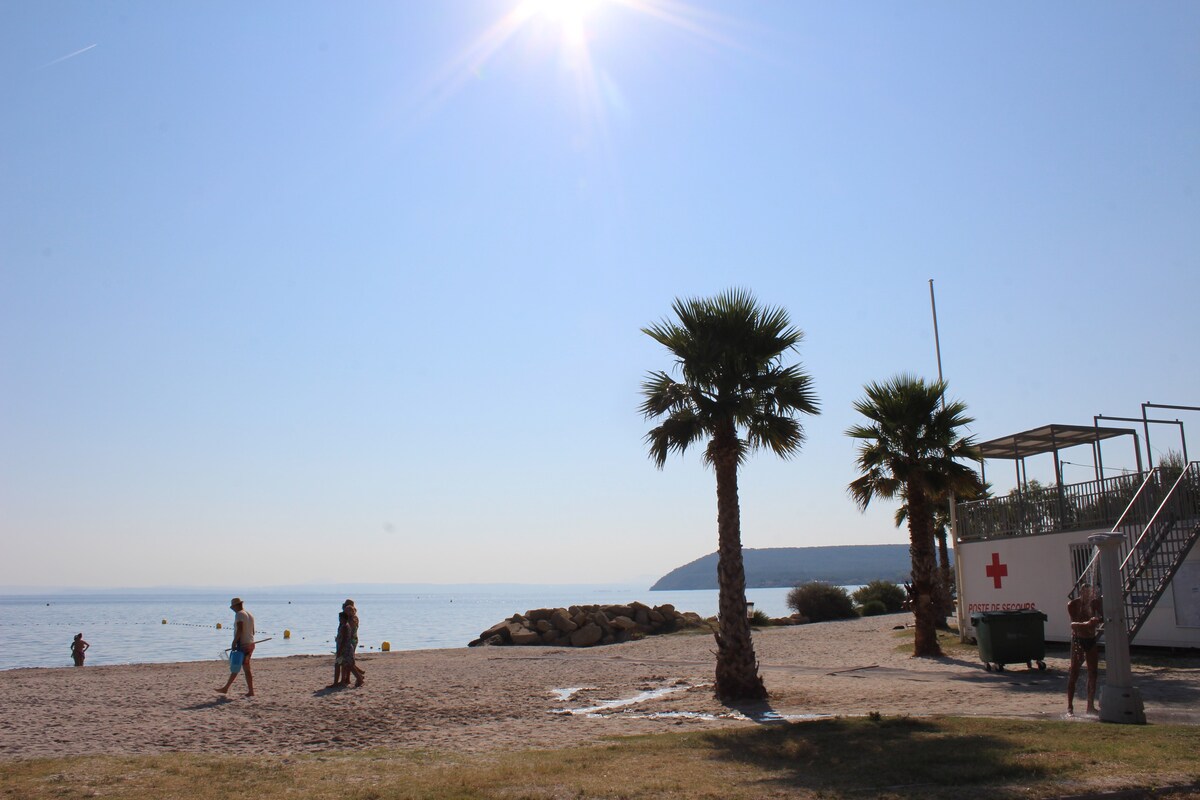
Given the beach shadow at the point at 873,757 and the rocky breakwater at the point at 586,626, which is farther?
the rocky breakwater at the point at 586,626

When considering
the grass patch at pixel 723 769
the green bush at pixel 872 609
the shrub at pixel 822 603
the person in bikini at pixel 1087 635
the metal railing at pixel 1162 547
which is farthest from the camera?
the green bush at pixel 872 609

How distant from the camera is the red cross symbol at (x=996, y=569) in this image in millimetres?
23672

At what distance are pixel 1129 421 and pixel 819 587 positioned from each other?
2209 cm

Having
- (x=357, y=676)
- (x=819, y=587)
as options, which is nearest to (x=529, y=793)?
(x=357, y=676)

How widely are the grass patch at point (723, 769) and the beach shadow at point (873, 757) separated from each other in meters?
0.02

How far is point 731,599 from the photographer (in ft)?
48.9

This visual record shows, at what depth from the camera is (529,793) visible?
771cm

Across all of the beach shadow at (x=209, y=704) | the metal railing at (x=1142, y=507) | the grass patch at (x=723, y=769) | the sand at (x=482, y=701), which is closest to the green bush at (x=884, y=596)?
the sand at (x=482, y=701)

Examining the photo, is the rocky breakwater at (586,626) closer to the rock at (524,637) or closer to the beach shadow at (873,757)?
the rock at (524,637)

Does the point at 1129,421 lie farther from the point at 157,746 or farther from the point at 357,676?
the point at 157,746

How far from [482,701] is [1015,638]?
33.3 feet

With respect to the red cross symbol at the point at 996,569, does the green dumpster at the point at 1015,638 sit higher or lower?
lower

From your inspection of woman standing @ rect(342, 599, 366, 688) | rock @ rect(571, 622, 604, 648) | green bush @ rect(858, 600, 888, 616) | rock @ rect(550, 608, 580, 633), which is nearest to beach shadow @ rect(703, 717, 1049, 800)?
woman standing @ rect(342, 599, 366, 688)

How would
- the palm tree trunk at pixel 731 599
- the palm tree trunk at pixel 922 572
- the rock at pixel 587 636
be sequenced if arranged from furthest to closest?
the rock at pixel 587 636 < the palm tree trunk at pixel 922 572 < the palm tree trunk at pixel 731 599
